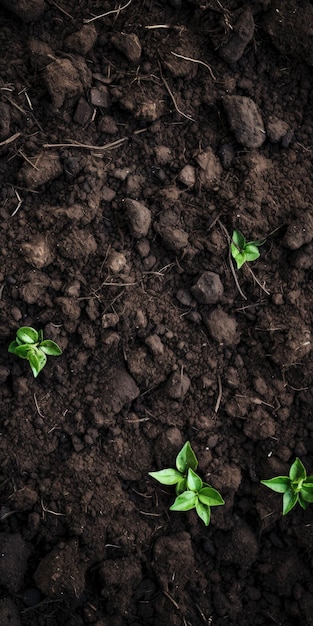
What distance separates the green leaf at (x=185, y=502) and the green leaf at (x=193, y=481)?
0.02 meters

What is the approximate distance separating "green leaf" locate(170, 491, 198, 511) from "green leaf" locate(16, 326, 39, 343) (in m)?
0.63

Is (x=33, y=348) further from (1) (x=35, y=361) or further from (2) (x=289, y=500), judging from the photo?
(2) (x=289, y=500)

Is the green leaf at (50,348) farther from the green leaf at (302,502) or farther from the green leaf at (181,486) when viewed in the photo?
the green leaf at (302,502)

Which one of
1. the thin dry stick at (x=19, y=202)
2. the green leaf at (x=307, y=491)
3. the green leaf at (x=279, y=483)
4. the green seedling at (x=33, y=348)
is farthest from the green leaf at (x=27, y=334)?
the green leaf at (x=307, y=491)

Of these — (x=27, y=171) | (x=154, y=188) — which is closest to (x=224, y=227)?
(x=154, y=188)

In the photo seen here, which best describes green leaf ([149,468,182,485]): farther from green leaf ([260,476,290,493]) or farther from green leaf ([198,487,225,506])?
green leaf ([260,476,290,493])

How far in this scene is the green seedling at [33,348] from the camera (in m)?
1.98

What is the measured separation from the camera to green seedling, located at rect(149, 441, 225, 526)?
203 centimetres

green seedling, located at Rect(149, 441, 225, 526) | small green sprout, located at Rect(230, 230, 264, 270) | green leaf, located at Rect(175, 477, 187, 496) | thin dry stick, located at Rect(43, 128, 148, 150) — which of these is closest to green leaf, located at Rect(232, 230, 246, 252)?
small green sprout, located at Rect(230, 230, 264, 270)

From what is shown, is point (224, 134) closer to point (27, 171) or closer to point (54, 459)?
point (27, 171)

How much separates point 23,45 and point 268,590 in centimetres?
182

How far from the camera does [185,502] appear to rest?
79.9 inches

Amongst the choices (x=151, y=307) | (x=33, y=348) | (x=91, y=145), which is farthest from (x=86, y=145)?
(x=33, y=348)

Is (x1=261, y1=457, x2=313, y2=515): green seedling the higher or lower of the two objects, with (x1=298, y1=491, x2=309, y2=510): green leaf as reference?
higher
